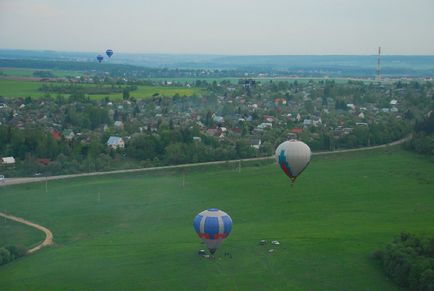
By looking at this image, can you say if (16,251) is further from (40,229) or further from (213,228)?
(213,228)

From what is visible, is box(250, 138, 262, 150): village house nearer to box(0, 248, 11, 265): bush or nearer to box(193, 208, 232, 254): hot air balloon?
box(193, 208, 232, 254): hot air balloon

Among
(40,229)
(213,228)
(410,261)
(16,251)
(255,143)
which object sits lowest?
(40,229)

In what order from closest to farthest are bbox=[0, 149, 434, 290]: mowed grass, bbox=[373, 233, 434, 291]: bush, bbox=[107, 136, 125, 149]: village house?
1. bbox=[373, 233, 434, 291]: bush
2. bbox=[0, 149, 434, 290]: mowed grass
3. bbox=[107, 136, 125, 149]: village house

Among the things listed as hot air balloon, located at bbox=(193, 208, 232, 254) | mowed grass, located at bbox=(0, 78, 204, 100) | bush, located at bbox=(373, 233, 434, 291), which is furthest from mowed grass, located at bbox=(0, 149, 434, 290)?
mowed grass, located at bbox=(0, 78, 204, 100)

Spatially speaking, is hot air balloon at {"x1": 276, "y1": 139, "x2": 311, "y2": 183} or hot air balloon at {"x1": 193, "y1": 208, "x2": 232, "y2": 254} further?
hot air balloon at {"x1": 276, "y1": 139, "x2": 311, "y2": 183}

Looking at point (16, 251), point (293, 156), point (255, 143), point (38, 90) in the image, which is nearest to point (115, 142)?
point (255, 143)

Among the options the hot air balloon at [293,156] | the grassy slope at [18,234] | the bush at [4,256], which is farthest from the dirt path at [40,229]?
the hot air balloon at [293,156]

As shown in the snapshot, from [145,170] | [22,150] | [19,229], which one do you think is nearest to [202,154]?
[145,170]
